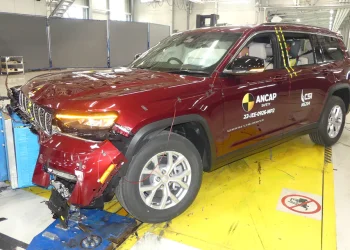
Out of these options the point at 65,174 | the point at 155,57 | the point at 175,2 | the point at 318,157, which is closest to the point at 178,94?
the point at 65,174

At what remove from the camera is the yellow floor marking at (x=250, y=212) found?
8.40 feet

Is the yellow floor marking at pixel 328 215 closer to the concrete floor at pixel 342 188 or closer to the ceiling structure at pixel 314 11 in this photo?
the concrete floor at pixel 342 188

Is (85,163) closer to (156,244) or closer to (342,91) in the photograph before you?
(156,244)

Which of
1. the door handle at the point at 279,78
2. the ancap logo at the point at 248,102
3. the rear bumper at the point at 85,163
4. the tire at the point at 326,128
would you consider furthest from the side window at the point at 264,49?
the rear bumper at the point at 85,163

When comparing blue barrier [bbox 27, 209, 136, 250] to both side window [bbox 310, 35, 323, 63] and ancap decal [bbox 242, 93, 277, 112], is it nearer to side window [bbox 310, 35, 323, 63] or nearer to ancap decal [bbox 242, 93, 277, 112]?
ancap decal [bbox 242, 93, 277, 112]

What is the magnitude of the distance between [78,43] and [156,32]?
5920 mm

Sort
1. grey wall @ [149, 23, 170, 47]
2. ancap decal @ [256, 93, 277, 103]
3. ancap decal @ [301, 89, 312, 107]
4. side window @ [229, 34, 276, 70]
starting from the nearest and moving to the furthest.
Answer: ancap decal @ [256, 93, 277, 103] → side window @ [229, 34, 276, 70] → ancap decal @ [301, 89, 312, 107] → grey wall @ [149, 23, 170, 47]

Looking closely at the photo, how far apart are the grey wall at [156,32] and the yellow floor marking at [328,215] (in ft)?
57.3

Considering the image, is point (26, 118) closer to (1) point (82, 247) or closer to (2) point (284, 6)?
(1) point (82, 247)

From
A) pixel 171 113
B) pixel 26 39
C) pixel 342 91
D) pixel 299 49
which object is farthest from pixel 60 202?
pixel 26 39

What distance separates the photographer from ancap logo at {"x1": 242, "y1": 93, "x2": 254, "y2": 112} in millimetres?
3125

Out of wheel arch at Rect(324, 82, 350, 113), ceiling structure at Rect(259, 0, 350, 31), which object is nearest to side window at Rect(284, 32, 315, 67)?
wheel arch at Rect(324, 82, 350, 113)

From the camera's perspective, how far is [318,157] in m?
4.36

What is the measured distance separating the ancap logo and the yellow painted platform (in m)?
0.87
